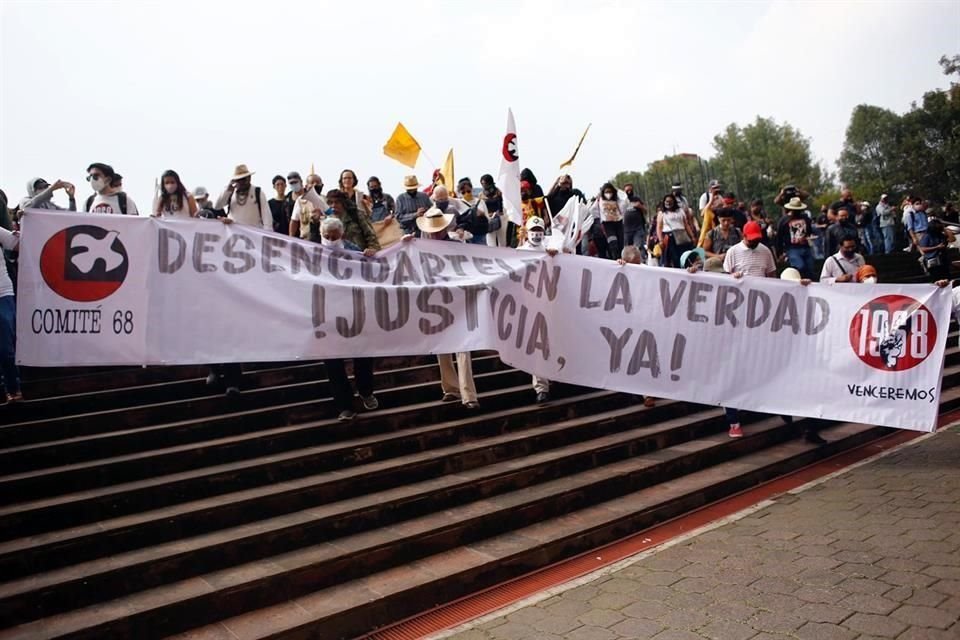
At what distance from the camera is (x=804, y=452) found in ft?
26.9

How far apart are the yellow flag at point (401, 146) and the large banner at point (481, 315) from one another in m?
6.53

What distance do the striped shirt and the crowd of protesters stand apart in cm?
1

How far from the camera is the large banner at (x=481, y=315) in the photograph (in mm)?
6305

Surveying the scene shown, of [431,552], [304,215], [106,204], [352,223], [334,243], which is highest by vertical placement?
[304,215]

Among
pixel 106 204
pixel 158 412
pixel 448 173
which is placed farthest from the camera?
pixel 448 173

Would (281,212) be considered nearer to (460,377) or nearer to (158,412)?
(460,377)

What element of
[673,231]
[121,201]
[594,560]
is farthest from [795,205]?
[121,201]

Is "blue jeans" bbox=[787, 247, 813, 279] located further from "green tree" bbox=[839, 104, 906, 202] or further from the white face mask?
"green tree" bbox=[839, 104, 906, 202]

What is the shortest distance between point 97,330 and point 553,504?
162 inches

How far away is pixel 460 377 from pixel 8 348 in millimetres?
4202

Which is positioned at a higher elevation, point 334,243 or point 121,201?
point 121,201

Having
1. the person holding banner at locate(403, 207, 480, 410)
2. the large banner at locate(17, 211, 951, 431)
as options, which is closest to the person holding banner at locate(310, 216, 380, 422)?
the large banner at locate(17, 211, 951, 431)

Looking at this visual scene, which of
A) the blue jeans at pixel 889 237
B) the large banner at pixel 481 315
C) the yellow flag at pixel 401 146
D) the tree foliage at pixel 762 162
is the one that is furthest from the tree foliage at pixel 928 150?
the large banner at pixel 481 315

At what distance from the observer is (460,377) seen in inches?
314
